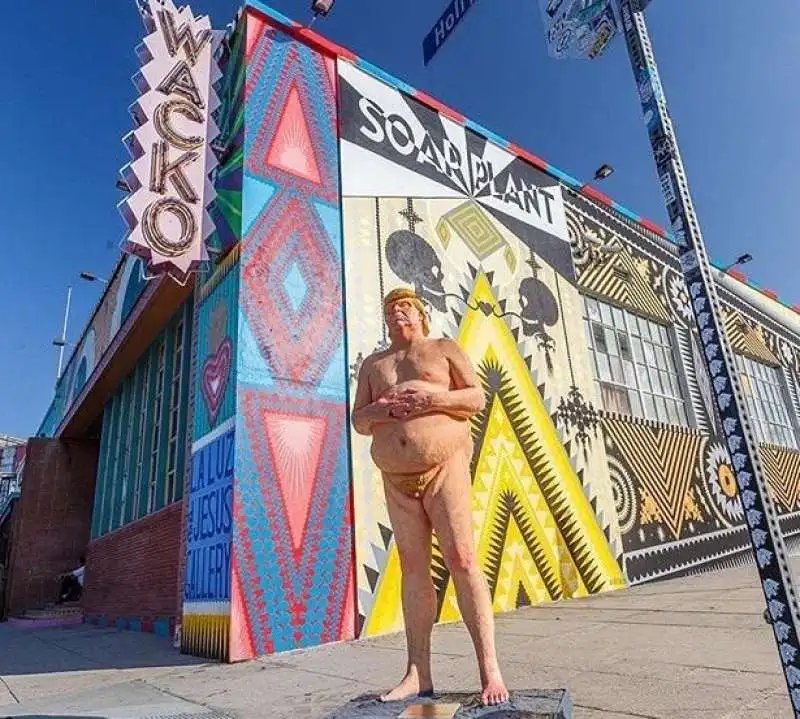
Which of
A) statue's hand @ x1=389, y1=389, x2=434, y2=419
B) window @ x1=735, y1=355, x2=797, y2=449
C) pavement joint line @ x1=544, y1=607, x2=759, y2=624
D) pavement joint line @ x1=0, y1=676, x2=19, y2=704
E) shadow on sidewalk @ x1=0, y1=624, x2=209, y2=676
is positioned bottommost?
pavement joint line @ x1=0, y1=676, x2=19, y2=704

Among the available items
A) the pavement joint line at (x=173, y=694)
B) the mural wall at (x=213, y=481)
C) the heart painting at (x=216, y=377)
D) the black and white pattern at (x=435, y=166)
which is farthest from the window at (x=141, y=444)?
the pavement joint line at (x=173, y=694)

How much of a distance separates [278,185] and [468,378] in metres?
4.32

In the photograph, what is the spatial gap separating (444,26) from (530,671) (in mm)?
4136

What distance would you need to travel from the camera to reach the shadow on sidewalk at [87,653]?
5289 mm

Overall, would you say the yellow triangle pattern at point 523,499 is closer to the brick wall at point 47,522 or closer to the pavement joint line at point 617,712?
the pavement joint line at point 617,712

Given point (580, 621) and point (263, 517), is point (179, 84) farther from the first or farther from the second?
point (580, 621)

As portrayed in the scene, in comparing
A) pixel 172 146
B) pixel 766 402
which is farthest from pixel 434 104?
pixel 766 402

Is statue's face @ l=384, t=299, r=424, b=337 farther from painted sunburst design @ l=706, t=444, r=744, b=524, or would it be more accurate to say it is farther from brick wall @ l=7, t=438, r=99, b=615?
brick wall @ l=7, t=438, r=99, b=615

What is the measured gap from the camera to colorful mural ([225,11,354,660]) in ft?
16.9

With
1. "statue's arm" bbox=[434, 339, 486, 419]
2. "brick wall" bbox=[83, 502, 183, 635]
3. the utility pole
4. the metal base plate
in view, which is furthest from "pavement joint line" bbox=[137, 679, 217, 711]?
the utility pole

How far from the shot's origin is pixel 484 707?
2160 mm

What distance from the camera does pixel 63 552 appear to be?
1374cm

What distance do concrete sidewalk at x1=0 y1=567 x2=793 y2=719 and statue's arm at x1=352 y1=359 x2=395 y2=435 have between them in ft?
4.66

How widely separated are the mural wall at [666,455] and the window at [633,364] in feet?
0.62
